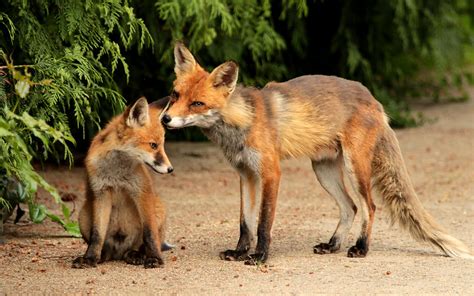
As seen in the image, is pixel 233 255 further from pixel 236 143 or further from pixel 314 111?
pixel 314 111

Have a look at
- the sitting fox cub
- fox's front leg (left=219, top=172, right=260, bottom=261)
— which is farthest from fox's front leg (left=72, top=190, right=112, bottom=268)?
fox's front leg (left=219, top=172, right=260, bottom=261)

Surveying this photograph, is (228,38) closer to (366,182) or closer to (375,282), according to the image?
(366,182)

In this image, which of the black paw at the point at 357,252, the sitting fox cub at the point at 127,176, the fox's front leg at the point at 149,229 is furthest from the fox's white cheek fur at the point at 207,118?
the black paw at the point at 357,252

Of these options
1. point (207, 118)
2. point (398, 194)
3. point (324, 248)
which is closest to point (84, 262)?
point (207, 118)

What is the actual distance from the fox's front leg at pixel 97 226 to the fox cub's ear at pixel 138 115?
0.56m

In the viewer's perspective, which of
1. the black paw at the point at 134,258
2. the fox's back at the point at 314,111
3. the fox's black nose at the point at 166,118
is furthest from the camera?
the fox's back at the point at 314,111

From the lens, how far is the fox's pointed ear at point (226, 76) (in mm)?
7039

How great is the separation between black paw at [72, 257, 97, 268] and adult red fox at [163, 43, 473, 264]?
1.02 m

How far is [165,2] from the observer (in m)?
9.60

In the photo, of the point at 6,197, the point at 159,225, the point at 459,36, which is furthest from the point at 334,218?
the point at 459,36

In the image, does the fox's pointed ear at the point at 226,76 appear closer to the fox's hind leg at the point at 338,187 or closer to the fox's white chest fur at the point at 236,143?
the fox's white chest fur at the point at 236,143

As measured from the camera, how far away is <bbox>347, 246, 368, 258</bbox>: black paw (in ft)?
24.2

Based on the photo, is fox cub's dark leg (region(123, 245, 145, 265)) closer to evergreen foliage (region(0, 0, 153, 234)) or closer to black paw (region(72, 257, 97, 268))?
black paw (region(72, 257, 97, 268))

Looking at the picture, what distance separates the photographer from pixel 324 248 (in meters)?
7.56
